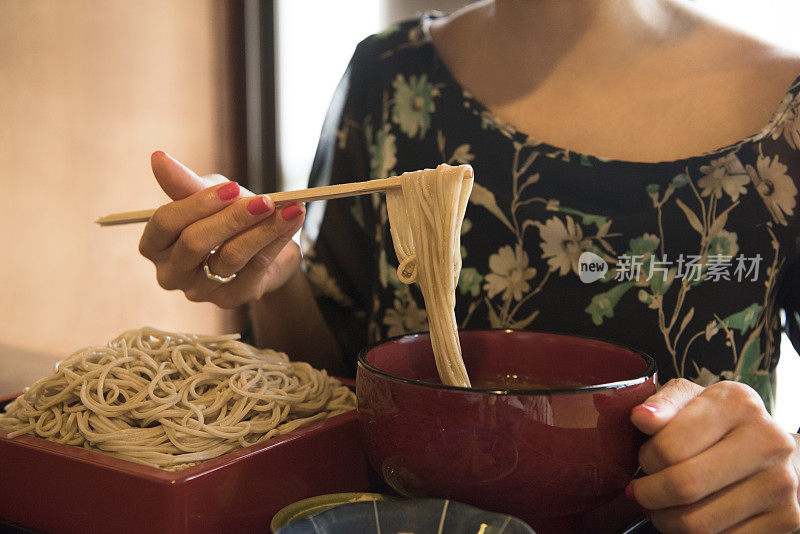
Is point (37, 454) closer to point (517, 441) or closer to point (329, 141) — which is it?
point (517, 441)

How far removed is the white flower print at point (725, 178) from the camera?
0.95 m

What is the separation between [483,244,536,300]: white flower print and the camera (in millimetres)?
1058

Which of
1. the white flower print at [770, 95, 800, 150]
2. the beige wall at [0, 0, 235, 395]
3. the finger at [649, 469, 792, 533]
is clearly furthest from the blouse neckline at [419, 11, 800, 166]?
the beige wall at [0, 0, 235, 395]

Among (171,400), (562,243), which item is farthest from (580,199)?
(171,400)

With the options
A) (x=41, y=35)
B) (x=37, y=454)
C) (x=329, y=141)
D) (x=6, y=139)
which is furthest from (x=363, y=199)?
(x=41, y=35)

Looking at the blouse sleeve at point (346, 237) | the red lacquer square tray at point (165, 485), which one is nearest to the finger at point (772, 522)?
the red lacquer square tray at point (165, 485)

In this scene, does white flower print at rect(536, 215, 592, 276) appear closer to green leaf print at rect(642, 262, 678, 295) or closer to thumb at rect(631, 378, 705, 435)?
green leaf print at rect(642, 262, 678, 295)

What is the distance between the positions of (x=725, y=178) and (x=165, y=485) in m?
0.84

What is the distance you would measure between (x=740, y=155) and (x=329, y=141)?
27.8 inches

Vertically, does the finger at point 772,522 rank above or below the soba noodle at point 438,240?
below

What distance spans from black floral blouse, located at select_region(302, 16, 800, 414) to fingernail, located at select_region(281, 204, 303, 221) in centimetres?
40

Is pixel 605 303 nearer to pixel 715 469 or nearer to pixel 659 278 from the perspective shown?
pixel 659 278

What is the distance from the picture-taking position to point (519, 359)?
0.74 m

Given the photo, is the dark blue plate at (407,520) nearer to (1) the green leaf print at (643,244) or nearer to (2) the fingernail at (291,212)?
(2) the fingernail at (291,212)
